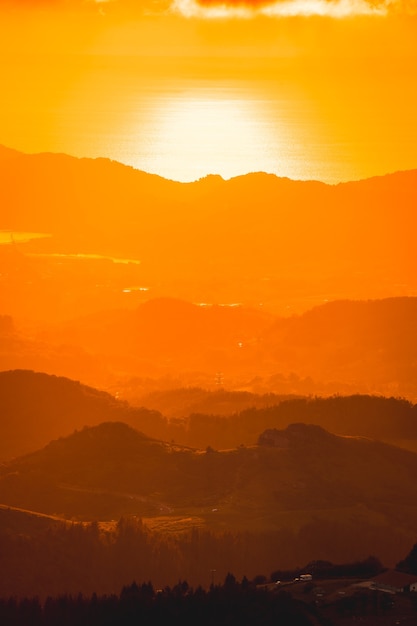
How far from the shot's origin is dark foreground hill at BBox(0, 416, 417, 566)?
123 meters

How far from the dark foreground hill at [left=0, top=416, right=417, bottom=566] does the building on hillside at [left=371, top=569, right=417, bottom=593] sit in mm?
31747

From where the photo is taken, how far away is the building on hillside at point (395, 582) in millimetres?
83525

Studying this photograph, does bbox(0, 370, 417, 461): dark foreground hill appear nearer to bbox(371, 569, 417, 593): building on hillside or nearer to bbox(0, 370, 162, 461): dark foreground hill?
bbox(0, 370, 162, 461): dark foreground hill

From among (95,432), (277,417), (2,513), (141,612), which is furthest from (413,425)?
(141,612)

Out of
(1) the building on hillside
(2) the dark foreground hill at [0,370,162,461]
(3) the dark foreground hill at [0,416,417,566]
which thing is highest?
(1) the building on hillside

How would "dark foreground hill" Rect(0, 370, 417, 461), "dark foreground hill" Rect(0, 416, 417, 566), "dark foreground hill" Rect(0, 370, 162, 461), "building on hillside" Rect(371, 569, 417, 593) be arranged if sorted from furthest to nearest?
"dark foreground hill" Rect(0, 370, 162, 461) → "dark foreground hill" Rect(0, 370, 417, 461) → "dark foreground hill" Rect(0, 416, 417, 566) → "building on hillside" Rect(371, 569, 417, 593)

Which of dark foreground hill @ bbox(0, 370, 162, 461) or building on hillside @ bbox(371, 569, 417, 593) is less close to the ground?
building on hillside @ bbox(371, 569, 417, 593)

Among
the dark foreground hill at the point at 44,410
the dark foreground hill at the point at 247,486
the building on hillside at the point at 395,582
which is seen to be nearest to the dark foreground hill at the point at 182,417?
the dark foreground hill at the point at 44,410

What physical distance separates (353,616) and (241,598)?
8.30 meters

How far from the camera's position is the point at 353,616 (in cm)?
7938

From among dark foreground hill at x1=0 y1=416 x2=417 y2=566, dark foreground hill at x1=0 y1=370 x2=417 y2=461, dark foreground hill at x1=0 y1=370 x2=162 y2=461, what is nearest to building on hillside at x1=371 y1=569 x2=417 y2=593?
dark foreground hill at x1=0 y1=416 x2=417 y2=566

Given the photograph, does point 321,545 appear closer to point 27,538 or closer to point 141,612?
point 27,538

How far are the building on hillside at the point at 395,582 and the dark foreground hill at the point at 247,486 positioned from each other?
104 ft

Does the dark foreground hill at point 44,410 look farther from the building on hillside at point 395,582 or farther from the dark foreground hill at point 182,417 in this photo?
the building on hillside at point 395,582
